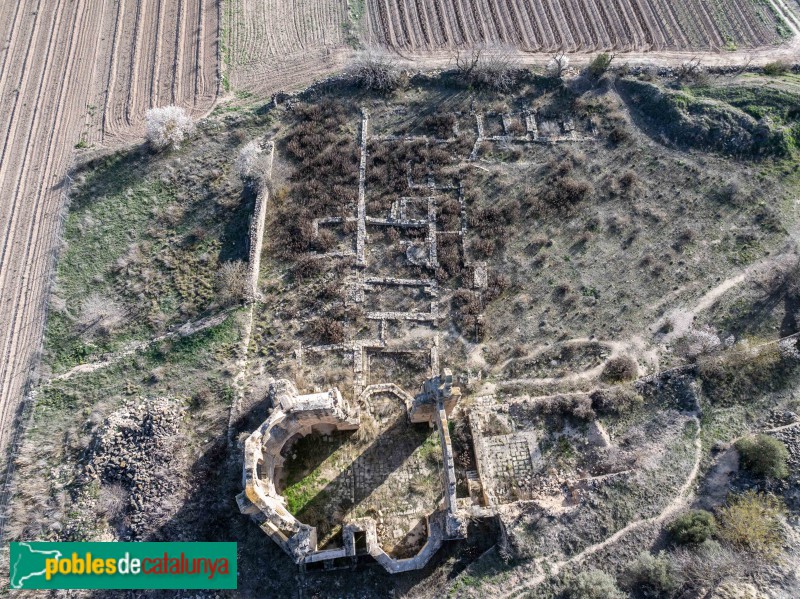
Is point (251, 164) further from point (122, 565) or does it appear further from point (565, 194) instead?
point (122, 565)

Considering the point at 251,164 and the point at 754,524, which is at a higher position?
the point at 251,164

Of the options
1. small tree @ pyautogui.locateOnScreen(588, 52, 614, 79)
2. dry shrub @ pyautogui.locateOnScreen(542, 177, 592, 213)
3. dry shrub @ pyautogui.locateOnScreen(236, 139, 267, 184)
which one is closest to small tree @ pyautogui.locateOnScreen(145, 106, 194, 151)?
dry shrub @ pyautogui.locateOnScreen(236, 139, 267, 184)

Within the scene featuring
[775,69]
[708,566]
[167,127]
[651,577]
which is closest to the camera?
[708,566]

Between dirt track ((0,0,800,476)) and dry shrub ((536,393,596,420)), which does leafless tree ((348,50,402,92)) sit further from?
dry shrub ((536,393,596,420))

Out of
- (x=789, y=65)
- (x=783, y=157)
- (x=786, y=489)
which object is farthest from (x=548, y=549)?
(x=789, y=65)

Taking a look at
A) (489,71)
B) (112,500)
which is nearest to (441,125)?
(489,71)

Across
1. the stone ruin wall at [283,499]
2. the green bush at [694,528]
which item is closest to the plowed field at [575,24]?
the stone ruin wall at [283,499]

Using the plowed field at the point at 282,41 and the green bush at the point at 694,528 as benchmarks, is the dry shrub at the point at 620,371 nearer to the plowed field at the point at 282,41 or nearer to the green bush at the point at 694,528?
the green bush at the point at 694,528
